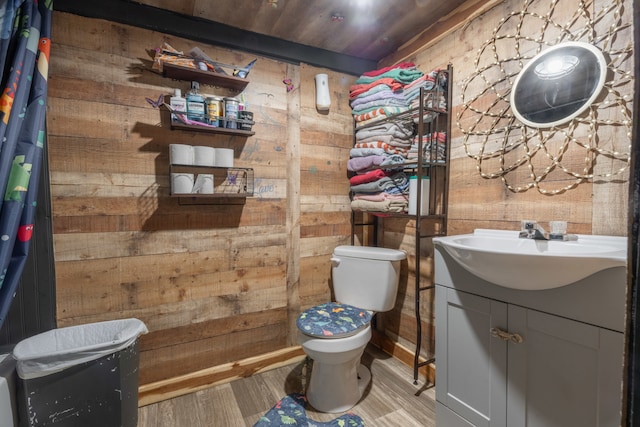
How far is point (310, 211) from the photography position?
2.17 meters

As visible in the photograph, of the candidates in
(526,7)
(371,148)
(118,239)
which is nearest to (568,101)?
(526,7)

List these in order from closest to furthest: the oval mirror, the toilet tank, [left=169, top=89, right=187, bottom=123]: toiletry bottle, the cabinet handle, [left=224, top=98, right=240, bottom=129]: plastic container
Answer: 1. the cabinet handle
2. the oval mirror
3. [left=169, top=89, right=187, bottom=123]: toiletry bottle
4. [left=224, top=98, right=240, bottom=129]: plastic container
5. the toilet tank

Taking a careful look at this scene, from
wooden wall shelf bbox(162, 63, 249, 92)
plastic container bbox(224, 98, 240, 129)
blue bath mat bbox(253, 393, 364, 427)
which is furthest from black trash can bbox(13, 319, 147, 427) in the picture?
wooden wall shelf bbox(162, 63, 249, 92)

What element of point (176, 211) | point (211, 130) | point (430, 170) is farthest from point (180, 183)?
point (430, 170)

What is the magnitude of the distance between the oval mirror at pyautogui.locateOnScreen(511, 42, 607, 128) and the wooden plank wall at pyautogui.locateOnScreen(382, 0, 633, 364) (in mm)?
82

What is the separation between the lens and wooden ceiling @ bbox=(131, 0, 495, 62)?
5.41 ft

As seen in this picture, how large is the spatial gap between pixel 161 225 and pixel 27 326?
729 mm

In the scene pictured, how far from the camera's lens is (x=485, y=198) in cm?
160

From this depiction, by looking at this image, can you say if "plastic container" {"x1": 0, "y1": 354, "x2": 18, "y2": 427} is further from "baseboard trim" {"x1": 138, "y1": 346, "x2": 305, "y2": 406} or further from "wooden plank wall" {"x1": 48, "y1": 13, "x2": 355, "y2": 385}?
"baseboard trim" {"x1": 138, "y1": 346, "x2": 305, "y2": 406}

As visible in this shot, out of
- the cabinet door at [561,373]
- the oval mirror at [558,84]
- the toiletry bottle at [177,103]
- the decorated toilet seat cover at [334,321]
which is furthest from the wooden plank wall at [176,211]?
the cabinet door at [561,373]

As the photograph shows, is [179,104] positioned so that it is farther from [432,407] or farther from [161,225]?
[432,407]

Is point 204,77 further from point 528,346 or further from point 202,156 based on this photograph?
point 528,346

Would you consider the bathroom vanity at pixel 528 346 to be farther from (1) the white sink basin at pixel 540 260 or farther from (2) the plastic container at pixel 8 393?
(2) the plastic container at pixel 8 393

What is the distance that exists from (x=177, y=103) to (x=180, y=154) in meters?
0.27
